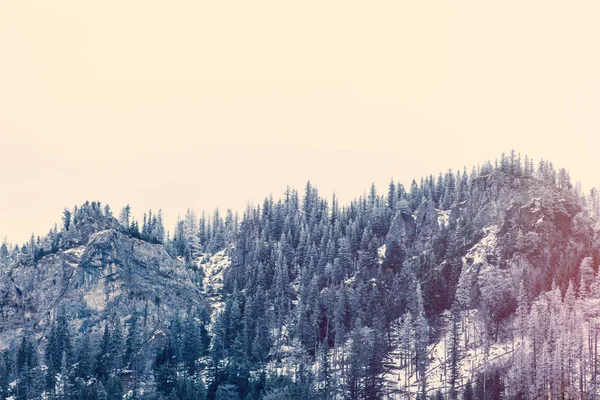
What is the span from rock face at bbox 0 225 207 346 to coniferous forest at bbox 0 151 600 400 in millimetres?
348

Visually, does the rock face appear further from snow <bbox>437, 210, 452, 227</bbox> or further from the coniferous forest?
snow <bbox>437, 210, 452, 227</bbox>

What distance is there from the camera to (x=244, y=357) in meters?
140

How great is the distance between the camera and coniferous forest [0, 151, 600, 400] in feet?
412

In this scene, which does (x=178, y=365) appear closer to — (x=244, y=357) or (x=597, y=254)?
(x=244, y=357)

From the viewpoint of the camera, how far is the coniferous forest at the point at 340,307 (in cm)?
12556

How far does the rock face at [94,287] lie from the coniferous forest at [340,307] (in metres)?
0.35

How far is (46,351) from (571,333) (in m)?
106

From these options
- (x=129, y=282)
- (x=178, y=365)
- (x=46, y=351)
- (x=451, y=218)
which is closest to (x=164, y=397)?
(x=178, y=365)

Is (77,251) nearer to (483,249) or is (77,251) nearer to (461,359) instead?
(461,359)

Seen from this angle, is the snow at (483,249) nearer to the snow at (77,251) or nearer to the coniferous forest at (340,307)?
the coniferous forest at (340,307)

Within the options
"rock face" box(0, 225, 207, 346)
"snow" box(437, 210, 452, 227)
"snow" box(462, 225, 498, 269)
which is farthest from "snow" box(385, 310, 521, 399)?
"rock face" box(0, 225, 207, 346)

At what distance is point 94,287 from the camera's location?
16688cm

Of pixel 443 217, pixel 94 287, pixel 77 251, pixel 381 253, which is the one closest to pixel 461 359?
pixel 381 253

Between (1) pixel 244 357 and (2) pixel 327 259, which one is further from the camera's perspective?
(2) pixel 327 259
